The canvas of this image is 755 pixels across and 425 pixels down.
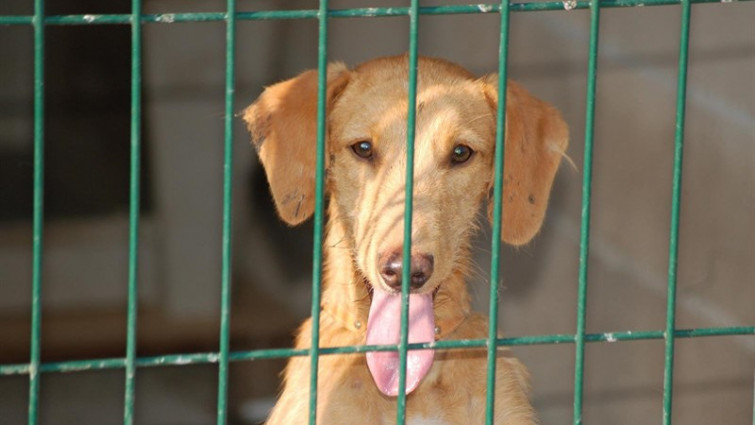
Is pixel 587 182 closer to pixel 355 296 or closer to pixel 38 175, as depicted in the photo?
pixel 38 175

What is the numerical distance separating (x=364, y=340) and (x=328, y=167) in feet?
1.83

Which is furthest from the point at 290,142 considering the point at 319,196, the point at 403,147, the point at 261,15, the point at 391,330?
the point at 261,15

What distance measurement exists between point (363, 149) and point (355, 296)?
446 mm

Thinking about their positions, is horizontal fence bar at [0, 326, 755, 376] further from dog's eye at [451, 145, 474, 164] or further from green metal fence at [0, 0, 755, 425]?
dog's eye at [451, 145, 474, 164]

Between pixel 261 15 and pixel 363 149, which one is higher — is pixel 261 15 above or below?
above

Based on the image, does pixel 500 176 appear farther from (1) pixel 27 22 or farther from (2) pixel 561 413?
(2) pixel 561 413

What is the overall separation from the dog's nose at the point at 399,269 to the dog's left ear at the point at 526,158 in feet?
1.88

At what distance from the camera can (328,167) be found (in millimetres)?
3865

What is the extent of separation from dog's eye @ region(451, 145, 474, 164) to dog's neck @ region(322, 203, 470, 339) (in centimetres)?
36

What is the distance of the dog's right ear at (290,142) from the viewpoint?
375cm

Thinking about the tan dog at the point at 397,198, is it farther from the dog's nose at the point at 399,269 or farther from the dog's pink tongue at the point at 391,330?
the dog's nose at the point at 399,269

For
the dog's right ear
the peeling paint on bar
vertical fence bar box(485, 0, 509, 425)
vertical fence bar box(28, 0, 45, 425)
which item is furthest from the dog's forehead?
vertical fence bar box(28, 0, 45, 425)

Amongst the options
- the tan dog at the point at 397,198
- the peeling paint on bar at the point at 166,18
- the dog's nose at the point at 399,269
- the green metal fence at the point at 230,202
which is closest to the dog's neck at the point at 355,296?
the tan dog at the point at 397,198

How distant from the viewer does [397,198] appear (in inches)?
139
